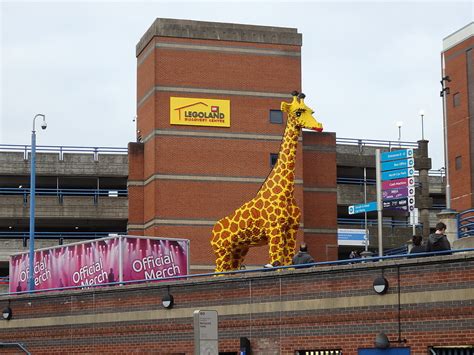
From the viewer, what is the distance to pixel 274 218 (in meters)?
30.9

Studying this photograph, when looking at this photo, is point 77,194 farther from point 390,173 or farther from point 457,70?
point 390,173

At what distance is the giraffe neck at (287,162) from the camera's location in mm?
31942

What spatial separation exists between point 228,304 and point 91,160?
4720cm

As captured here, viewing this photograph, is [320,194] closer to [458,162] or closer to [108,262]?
[458,162]

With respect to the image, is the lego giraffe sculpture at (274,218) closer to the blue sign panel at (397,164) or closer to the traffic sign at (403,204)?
the blue sign panel at (397,164)

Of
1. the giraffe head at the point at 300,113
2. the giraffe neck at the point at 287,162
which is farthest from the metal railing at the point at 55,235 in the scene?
the giraffe head at the point at 300,113

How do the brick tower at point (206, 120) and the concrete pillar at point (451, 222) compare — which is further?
the brick tower at point (206, 120)

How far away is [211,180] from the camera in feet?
206

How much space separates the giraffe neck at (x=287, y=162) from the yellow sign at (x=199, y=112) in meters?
30.3

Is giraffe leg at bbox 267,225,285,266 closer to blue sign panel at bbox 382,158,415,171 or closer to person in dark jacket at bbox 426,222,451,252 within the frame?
person in dark jacket at bbox 426,222,451,252

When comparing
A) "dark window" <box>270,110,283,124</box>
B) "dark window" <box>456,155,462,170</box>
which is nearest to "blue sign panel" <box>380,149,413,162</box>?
"dark window" <box>270,110,283,124</box>

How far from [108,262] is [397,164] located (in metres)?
15.2

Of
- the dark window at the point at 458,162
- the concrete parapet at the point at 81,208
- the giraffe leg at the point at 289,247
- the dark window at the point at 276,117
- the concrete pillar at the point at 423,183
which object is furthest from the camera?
the dark window at the point at 458,162

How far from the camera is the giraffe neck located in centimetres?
3194
